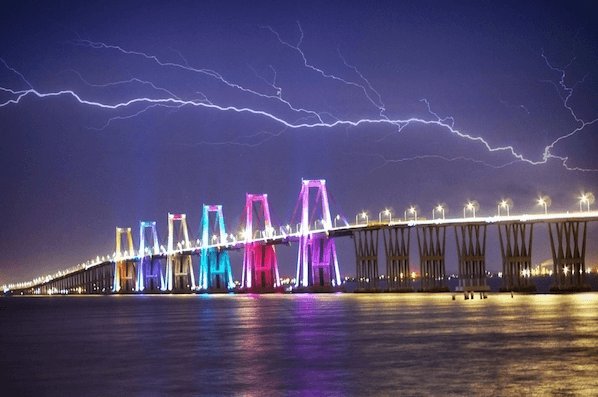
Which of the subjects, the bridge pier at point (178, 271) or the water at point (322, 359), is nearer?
the water at point (322, 359)

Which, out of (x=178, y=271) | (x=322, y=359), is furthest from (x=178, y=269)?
(x=322, y=359)

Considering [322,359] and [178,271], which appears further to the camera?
[178,271]

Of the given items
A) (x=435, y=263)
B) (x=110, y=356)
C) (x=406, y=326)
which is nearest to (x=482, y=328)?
(x=406, y=326)

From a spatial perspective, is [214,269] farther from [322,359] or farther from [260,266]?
[322,359]

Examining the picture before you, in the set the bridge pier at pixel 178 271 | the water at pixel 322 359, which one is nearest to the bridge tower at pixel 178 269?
the bridge pier at pixel 178 271

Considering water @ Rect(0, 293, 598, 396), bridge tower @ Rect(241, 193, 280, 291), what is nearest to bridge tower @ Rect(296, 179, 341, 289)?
bridge tower @ Rect(241, 193, 280, 291)

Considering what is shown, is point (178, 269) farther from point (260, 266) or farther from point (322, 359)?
point (322, 359)

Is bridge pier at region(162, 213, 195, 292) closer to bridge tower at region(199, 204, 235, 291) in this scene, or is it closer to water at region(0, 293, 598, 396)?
bridge tower at region(199, 204, 235, 291)

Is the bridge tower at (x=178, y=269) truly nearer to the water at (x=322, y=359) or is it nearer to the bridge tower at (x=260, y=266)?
the bridge tower at (x=260, y=266)

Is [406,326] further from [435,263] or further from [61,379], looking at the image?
[435,263]
